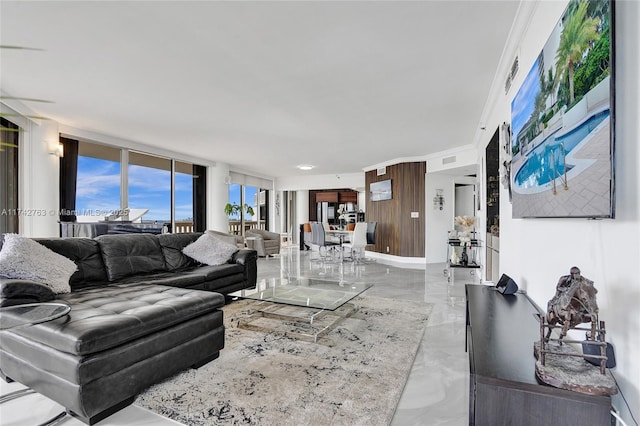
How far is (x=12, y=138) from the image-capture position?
451 centimetres

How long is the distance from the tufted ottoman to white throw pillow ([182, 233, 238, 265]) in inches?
73.1

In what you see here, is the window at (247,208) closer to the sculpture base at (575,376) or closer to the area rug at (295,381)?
the area rug at (295,381)

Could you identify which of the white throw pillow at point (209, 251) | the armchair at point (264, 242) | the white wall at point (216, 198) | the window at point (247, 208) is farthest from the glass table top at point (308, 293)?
the window at point (247, 208)

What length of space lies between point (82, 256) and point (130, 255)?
0.48 meters

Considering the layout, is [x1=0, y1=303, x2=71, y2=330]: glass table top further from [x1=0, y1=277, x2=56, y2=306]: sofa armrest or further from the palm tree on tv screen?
the palm tree on tv screen

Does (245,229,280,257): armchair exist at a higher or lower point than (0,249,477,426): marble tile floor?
higher

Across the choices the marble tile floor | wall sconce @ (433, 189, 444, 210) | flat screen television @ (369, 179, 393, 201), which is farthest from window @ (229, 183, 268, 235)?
the marble tile floor

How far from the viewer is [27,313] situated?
1787mm

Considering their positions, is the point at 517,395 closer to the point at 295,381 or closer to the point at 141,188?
the point at 295,381

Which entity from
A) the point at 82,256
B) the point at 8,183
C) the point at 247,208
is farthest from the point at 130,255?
the point at 247,208

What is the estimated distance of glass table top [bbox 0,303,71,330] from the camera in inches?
66.8

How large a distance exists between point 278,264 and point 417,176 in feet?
13.0

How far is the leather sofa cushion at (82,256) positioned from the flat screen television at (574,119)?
3.68 metres

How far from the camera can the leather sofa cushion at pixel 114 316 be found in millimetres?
1695
